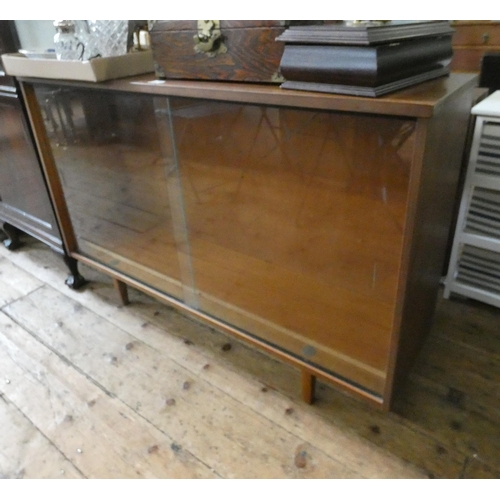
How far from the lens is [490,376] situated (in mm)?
1174

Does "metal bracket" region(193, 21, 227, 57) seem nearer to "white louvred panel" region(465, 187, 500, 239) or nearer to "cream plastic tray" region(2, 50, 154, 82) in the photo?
"cream plastic tray" region(2, 50, 154, 82)

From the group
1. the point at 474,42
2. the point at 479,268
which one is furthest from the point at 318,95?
the point at 474,42

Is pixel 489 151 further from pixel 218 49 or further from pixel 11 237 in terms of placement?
pixel 11 237

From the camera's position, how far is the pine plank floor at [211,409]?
992mm

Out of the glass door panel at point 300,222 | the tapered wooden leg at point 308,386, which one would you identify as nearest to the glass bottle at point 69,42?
the glass door panel at point 300,222

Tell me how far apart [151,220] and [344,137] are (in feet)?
2.28

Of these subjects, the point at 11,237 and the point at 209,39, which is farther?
the point at 11,237

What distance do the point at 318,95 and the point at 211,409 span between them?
80 cm

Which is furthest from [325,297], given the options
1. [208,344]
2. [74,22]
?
[74,22]

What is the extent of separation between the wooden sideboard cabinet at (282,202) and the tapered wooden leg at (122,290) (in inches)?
0.5

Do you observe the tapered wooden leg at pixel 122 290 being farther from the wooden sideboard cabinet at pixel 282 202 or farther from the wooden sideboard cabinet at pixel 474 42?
the wooden sideboard cabinet at pixel 474 42

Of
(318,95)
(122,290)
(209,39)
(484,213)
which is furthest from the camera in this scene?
(122,290)

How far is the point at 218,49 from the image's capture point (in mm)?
862

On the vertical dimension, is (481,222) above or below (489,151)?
below
